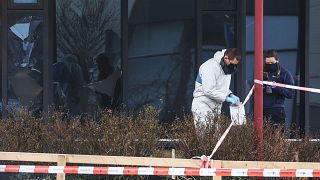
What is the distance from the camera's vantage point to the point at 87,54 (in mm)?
9312

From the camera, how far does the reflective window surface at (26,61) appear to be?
8.79 metres

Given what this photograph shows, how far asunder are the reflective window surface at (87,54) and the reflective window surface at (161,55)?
28 cm

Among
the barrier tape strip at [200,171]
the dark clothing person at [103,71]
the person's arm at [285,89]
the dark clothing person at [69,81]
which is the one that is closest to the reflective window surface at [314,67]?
the person's arm at [285,89]

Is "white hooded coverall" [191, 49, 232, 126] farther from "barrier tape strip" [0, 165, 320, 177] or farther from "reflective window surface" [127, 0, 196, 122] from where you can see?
"reflective window surface" [127, 0, 196, 122]

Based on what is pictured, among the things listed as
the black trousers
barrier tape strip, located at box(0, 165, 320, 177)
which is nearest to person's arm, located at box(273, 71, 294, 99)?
the black trousers

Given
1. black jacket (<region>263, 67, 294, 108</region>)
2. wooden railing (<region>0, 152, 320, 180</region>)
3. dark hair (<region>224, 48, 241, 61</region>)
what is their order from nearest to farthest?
wooden railing (<region>0, 152, 320, 180</region>) < dark hair (<region>224, 48, 241, 61</region>) < black jacket (<region>263, 67, 294, 108</region>)

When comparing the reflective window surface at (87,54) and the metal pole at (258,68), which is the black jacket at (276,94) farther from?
the reflective window surface at (87,54)

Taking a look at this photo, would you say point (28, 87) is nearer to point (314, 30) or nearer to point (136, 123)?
point (136, 123)

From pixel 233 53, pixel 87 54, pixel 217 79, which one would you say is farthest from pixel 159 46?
pixel 233 53

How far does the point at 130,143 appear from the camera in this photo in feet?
20.6

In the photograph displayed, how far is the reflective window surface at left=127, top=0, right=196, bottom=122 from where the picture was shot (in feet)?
30.3

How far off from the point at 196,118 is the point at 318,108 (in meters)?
3.52

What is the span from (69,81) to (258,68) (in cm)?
416

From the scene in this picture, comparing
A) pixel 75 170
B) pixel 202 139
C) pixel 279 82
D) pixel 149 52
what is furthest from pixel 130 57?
pixel 75 170
